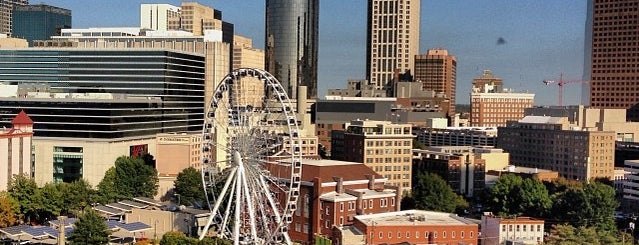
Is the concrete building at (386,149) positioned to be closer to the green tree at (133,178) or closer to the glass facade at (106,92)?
the green tree at (133,178)

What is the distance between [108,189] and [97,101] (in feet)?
52.7

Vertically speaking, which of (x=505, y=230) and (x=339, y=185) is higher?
(x=339, y=185)

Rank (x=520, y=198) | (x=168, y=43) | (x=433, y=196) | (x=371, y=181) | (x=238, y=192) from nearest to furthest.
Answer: (x=238, y=192)
(x=371, y=181)
(x=433, y=196)
(x=520, y=198)
(x=168, y=43)

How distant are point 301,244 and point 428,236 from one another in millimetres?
12757

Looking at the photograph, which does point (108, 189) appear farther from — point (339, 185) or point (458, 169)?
point (458, 169)

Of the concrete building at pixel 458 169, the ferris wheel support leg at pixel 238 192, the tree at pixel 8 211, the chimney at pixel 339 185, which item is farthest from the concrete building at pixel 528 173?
the tree at pixel 8 211

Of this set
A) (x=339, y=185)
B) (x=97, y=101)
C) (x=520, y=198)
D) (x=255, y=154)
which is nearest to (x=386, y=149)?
(x=520, y=198)

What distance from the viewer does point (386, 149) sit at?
116062 millimetres

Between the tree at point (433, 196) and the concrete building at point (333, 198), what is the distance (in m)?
10.5

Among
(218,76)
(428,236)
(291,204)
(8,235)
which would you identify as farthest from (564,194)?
(218,76)

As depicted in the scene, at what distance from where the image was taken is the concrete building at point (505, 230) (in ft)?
263

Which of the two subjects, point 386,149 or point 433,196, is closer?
point 433,196

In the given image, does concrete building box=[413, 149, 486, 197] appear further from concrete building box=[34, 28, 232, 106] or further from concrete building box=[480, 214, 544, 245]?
concrete building box=[34, 28, 232, 106]

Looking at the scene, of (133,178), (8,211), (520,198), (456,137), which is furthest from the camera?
(456,137)
